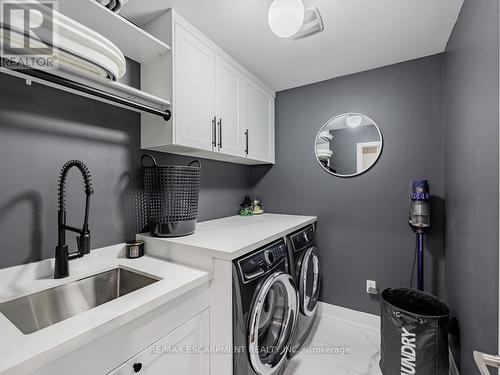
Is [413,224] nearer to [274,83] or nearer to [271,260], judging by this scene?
[271,260]

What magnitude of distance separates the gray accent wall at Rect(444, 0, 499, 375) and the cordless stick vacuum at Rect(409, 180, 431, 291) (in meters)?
0.14

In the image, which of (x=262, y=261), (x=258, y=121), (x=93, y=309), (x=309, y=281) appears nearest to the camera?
(x=93, y=309)

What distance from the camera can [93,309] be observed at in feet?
2.65

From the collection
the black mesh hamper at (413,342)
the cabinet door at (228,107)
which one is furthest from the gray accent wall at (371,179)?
the cabinet door at (228,107)

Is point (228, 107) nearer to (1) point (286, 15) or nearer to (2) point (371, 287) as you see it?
(1) point (286, 15)

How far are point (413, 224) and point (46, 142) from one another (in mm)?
2439

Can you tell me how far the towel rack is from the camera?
2.94ft

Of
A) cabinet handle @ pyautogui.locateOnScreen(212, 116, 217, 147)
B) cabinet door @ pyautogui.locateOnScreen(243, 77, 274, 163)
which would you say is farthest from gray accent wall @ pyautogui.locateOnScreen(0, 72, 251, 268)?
cabinet door @ pyautogui.locateOnScreen(243, 77, 274, 163)

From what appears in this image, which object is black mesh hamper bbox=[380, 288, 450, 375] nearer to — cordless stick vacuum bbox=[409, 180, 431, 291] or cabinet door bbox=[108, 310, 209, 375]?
cordless stick vacuum bbox=[409, 180, 431, 291]

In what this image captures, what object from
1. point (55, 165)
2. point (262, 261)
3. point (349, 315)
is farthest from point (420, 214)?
point (55, 165)

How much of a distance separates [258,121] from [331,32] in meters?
0.95

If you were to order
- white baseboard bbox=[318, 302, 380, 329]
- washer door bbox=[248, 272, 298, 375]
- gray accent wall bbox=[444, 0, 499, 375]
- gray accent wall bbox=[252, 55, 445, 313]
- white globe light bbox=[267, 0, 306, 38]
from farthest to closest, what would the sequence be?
white baseboard bbox=[318, 302, 380, 329] → gray accent wall bbox=[252, 55, 445, 313] → washer door bbox=[248, 272, 298, 375] → white globe light bbox=[267, 0, 306, 38] → gray accent wall bbox=[444, 0, 499, 375]

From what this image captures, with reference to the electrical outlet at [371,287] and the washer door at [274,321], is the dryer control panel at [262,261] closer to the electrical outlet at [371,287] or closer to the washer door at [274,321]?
the washer door at [274,321]

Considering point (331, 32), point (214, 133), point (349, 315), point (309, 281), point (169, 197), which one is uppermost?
point (331, 32)
